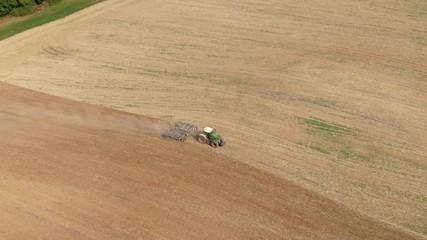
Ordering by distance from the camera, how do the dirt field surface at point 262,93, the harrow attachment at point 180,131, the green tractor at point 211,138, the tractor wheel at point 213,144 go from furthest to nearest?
the harrow attachment at point 180,131, the tractor wheel at point 213,144, the green tractor at point 211,138, the dirt field surface at point 262,93

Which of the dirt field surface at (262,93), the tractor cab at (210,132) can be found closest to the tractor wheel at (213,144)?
the tractor cab at (210,132)

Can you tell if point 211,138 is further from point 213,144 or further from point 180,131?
point 180,131

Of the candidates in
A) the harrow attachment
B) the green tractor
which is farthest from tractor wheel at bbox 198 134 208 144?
the harrow attachment

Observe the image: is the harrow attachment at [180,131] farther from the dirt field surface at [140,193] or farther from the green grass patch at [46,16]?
the green grass patch at [46,16]

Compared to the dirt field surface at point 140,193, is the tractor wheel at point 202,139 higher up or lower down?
higher up

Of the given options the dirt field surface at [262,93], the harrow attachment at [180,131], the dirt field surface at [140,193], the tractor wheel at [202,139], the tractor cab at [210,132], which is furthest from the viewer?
the harrow attachment at [180,131]
